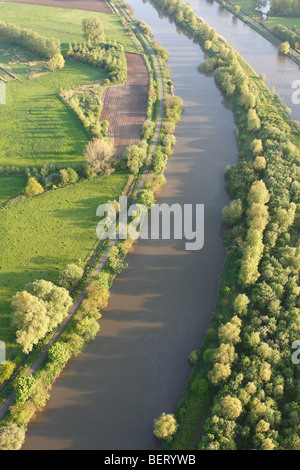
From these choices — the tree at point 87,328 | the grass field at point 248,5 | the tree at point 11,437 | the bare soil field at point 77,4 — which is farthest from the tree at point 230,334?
the bare soil field at point 77,4

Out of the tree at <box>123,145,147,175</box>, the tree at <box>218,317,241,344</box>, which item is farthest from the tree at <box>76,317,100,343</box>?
the tree at <box>123,145,147,175</box>

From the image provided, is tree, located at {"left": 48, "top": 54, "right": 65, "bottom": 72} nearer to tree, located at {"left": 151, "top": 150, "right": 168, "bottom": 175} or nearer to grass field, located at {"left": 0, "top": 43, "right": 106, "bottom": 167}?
grass field, located at {"left": 0, "top": 43, "right": 106, "bottom": 167}

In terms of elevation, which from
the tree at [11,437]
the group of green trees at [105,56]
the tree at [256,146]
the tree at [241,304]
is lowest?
the tree at [11,437]

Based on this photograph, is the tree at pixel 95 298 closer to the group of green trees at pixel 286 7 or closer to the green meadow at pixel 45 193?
the green meadow at pixel 45 193

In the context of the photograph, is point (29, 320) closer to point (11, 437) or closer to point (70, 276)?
point (70, 276)

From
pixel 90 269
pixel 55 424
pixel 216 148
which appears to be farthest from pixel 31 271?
pixel 216 148

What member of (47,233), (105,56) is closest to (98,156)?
(47,233)
